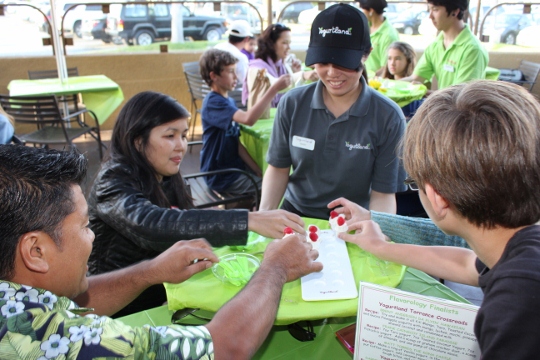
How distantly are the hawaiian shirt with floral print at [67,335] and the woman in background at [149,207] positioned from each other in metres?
0.68

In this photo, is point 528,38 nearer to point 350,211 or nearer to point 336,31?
point 336,31

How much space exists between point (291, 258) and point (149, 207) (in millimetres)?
648

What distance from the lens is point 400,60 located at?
5.27 meters

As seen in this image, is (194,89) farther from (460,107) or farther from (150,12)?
(460,107)

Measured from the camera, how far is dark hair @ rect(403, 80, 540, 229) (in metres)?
0.88

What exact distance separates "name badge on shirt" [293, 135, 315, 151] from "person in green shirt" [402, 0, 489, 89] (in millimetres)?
2406

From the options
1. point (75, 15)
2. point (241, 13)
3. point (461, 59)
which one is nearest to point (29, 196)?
point (461, 59)

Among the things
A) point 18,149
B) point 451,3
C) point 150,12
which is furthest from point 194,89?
point 18,149

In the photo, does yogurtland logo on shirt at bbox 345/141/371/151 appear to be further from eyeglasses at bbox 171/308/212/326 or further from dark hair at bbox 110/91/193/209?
eyeglasses at bbox 171/308/212/326

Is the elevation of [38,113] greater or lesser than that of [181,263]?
lesser

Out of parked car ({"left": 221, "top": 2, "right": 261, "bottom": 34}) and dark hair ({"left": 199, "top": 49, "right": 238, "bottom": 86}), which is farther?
parked car ({"left": 221, "top": 2, "right": 261, "bottom": 34})

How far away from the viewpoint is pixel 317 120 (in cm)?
219

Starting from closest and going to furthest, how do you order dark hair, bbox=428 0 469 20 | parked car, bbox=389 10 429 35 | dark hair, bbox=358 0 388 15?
dark hair, bbox=428 0 469 20 → dark hair, bbox=358 0 388 15 → parked car, bbox=389 10 429 35

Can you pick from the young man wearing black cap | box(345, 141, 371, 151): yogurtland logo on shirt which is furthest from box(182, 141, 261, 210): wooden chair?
box(345, 141, 371, 151): yogurtland logo on shirt
